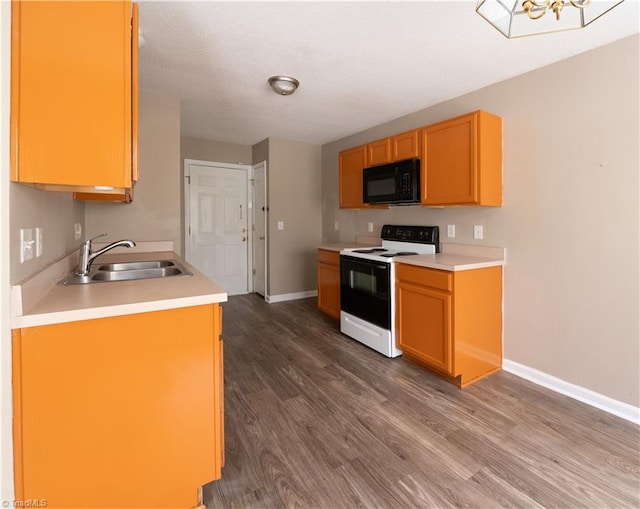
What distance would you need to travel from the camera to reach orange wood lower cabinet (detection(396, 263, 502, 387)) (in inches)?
91.0

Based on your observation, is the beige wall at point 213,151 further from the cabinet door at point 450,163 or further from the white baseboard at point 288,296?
the cabinet door at point 450,163

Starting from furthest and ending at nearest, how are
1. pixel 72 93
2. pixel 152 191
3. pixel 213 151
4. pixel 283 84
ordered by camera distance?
1. pixel 213 151
2. pixel 152 191
3. pixel 283 84
4. pixel 72 93

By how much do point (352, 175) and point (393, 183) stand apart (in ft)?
2.56

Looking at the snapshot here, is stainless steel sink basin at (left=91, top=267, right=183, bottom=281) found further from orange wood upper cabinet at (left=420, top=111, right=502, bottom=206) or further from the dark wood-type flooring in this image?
orange wood upper cabinet at (left=420, top=111, right=502, bottom=206)

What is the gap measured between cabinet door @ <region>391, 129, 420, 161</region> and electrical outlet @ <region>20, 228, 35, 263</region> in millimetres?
2635

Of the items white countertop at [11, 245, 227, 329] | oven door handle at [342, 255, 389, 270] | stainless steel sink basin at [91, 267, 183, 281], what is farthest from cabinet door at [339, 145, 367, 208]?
white countertop at [11, 245, 227, 329]

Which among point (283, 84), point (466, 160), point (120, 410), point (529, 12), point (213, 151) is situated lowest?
point (120, 410)

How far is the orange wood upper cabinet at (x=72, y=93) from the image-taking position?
42.3 inches

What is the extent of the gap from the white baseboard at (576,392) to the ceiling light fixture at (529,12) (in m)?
2.10

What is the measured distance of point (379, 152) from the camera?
10.9ft

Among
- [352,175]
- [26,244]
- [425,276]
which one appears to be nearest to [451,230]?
[425,276]

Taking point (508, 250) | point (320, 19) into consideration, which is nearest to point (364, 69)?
point (320, 19)

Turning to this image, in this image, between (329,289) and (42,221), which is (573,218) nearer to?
(329,289)

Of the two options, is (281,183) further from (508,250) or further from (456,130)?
(508,250)
